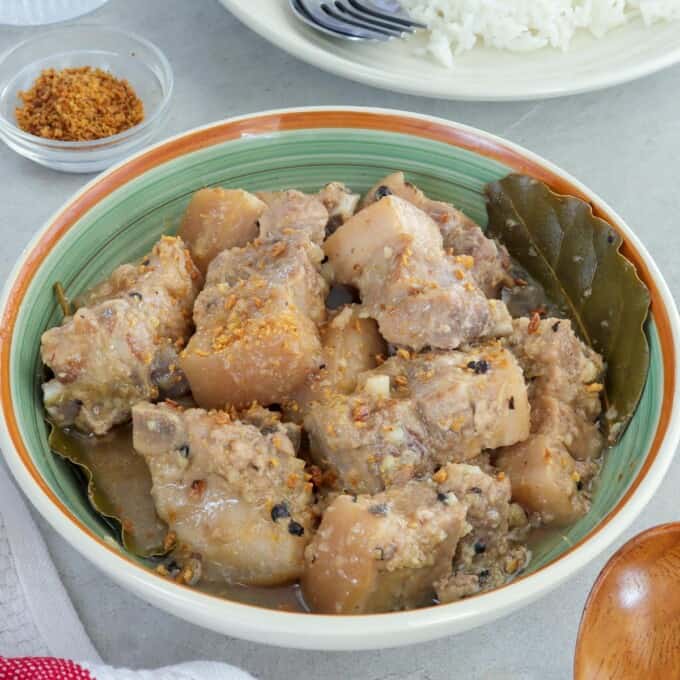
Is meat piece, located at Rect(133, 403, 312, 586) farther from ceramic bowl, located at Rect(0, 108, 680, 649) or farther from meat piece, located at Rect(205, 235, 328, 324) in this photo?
meat piece, located at Rect(205, 235, 328, 324)

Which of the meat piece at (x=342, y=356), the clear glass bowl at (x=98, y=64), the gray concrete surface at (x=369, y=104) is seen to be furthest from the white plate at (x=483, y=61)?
the meat piece at (x=342, y=356)

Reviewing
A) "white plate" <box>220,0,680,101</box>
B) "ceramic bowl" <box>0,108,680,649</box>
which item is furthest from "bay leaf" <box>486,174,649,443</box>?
"white plate" <box>220,0,680,101</box>

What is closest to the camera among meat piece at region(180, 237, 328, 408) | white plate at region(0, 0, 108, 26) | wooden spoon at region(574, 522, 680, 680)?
wooden spoon at region(574, 522, 680, 680)

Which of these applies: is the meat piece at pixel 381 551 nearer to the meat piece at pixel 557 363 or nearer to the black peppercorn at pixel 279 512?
the black peppercorn at pixel 279 512

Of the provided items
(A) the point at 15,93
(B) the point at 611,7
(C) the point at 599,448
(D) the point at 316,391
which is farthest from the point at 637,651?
(A) the point at 15,93

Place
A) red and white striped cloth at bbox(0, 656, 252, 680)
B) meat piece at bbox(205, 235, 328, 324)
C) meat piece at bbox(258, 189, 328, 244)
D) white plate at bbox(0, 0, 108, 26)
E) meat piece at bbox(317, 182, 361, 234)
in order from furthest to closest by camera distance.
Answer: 1. white plate at bbox(0, 0, 108, 26)
2. meat piece at bbox(317, 182, 361, 234)
3. meat piece at bbox(258, 189, 328, 244)
4. meat piece at bbox(205, 235, 328, 324)
5. red and white striped cloth at bbox(0, 656, 252, 680)

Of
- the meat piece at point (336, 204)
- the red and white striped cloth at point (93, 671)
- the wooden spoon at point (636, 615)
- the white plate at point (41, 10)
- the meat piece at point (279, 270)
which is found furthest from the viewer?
the white plate at point (41, 10)

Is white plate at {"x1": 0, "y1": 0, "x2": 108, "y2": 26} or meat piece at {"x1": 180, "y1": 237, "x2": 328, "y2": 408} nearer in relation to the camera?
meat piece at {"x1": 180, "y1": 237, "x2": 328, "y2": 408}
